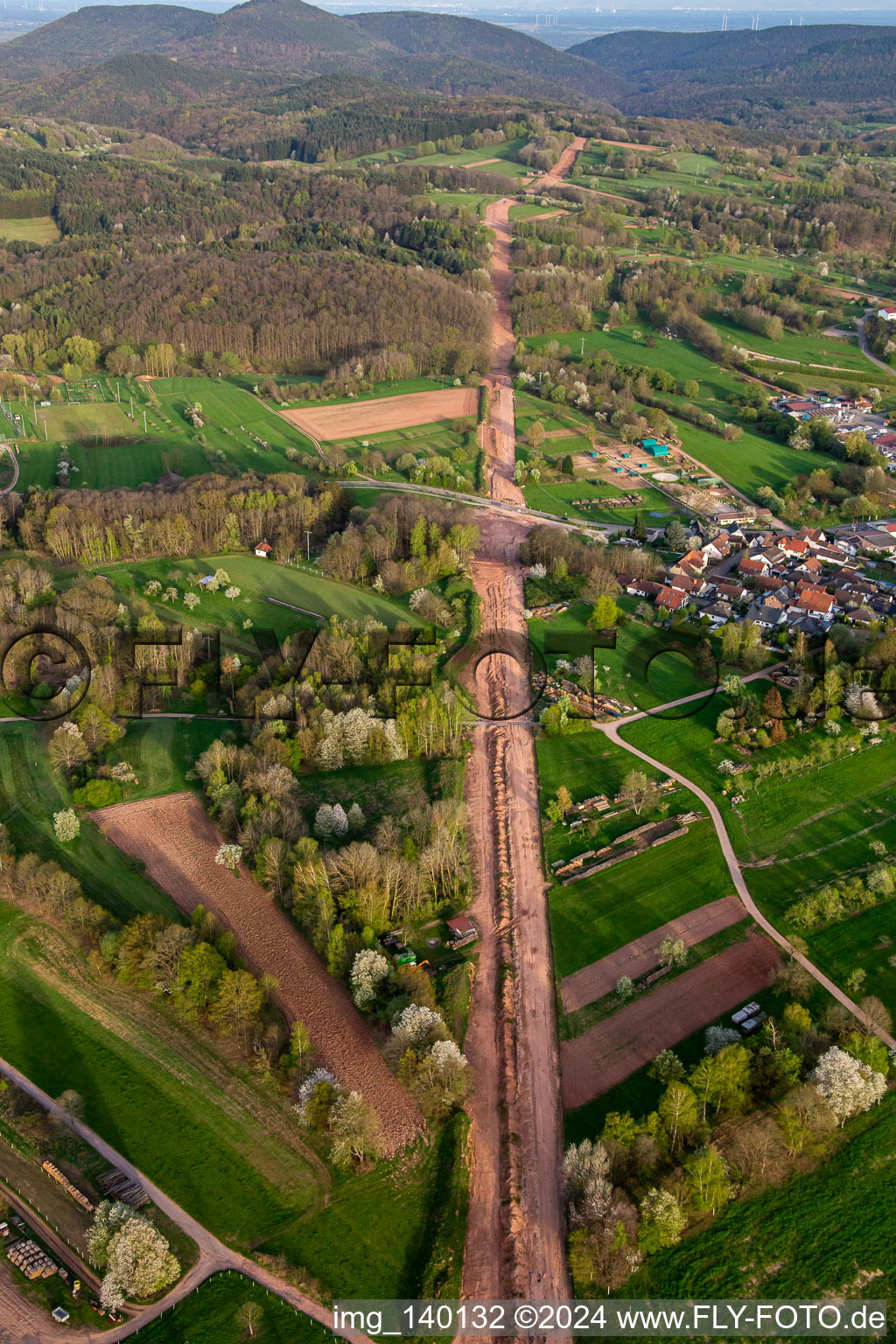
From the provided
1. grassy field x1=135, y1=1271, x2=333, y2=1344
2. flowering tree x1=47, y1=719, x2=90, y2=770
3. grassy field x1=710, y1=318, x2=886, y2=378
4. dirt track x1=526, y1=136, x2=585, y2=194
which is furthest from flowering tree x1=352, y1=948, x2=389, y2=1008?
dirt track x1=526, y1=136, x2=585, y2=194

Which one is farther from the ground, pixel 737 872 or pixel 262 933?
pixel 737 872

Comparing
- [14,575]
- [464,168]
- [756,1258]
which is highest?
[464,168]

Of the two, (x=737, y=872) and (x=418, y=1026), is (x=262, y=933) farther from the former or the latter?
(x=737, y=872)

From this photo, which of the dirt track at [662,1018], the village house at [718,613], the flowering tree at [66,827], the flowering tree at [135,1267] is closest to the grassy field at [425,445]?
the village house at [718,613]

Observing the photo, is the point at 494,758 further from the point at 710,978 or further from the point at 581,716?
the point at 710,978

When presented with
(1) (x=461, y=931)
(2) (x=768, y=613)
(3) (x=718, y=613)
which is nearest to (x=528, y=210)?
(3) (x=718, y=613)

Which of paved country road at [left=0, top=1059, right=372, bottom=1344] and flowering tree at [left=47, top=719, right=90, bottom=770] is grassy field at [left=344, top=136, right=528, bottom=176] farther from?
paved country road at [left=0, top=1059, right=372, bottom=1344]

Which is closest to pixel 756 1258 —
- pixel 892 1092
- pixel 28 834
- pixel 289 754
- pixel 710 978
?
pixel 892 1092

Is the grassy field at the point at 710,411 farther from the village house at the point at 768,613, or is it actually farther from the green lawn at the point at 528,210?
the green lawn at the point at 528,210
